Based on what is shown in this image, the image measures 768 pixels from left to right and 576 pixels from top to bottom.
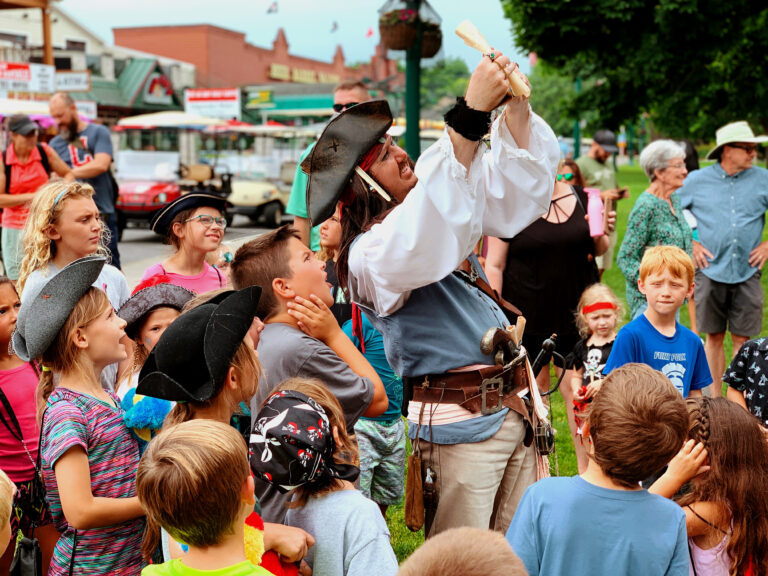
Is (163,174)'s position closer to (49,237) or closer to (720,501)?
(49,237)

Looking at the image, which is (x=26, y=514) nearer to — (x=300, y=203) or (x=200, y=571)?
(x=200, y=571)

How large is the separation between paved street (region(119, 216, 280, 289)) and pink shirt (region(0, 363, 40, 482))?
6.94m

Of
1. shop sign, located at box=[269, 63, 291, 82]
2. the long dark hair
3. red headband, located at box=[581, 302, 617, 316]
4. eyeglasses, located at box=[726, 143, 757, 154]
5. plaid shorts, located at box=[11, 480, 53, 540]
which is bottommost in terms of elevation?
plaid shorts, located at box=[11, 480, 53, 540]

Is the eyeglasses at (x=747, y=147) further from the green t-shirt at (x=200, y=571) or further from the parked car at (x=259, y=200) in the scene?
the parked car at (x=259, y=200)

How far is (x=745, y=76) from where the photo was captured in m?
17.8

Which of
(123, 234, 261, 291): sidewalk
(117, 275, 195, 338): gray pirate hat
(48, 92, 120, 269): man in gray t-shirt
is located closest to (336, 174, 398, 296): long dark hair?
(117, 275, 195, 338): gray pirate hat

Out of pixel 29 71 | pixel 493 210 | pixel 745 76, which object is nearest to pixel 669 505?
pixel 493 210

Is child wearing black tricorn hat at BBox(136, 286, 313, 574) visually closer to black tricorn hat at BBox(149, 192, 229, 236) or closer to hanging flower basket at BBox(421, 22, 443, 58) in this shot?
black tricorn hat at BBox(149, 192, 229, 236)

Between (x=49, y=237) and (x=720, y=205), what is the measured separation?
482 cm

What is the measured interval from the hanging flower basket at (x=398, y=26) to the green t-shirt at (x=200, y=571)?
7570mm

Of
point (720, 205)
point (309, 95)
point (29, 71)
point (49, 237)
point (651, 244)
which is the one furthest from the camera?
point (309, 95)

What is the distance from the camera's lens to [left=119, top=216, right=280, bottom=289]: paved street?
1281cm

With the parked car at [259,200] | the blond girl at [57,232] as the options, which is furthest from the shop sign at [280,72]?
the blond girl at [57,232]

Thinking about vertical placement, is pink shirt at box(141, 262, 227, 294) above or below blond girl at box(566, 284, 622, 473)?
above
